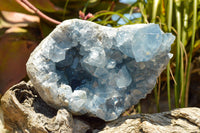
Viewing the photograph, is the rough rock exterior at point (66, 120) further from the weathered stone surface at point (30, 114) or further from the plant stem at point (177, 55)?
the plant stem at point (177, 55)

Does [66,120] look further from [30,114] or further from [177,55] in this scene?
[177,55]

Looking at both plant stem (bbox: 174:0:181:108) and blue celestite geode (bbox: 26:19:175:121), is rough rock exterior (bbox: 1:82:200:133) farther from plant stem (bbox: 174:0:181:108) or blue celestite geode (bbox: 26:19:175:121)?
plant stem (bbox: 174:0:181:108)

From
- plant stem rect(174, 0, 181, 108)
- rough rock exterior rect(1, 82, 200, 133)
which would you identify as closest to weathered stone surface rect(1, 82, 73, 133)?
rough rock exterior rect(1, 82, 200, 133)

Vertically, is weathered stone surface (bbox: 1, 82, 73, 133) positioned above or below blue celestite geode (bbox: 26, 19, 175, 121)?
below

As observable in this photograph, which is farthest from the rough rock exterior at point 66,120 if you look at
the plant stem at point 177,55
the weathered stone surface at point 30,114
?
the plant stem at point 177,55

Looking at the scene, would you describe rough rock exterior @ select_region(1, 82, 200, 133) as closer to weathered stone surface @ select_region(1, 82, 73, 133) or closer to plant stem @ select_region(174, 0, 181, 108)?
weathered stone surface @ select_region(1, 82, 73, 133)

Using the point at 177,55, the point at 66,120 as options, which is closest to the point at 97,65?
the point at 66,120

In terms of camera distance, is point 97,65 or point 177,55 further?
point 177,55

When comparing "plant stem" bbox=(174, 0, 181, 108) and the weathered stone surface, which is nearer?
the weathered stone surface
